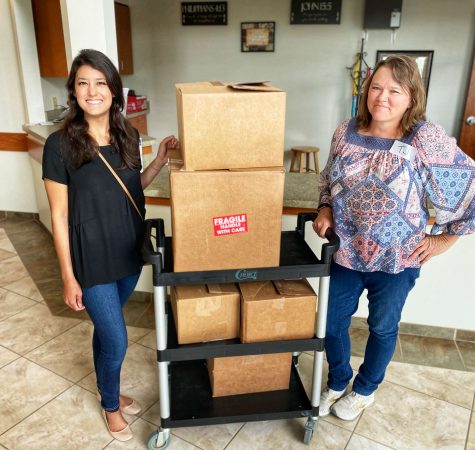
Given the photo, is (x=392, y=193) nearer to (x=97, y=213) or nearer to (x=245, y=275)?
(x=245, y=275)

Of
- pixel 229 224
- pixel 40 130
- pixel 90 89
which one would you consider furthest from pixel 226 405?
Result: pixel 40 130

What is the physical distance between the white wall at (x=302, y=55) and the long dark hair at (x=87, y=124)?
14.3ft

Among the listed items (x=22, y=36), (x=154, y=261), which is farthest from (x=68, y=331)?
(x=22, y=36)

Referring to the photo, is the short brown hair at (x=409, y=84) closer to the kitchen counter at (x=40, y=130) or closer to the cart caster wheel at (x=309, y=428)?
the cart caster wheel at (x=309, y=428)

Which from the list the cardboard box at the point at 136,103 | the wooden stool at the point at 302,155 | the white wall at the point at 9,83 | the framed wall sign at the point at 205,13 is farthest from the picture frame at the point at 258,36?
the white wall at the point at 9,83

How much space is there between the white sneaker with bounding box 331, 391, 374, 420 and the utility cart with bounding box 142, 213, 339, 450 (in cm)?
19

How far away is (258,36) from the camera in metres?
5.45

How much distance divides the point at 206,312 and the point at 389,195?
73 centimetres

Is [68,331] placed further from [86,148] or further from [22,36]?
[22,36]

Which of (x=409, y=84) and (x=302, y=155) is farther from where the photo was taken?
(x=302, y=155)

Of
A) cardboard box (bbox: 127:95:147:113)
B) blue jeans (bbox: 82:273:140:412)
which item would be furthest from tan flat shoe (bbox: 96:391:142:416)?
cardboard box (bbox: 127:95:147:113)

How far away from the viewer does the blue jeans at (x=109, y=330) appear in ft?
5.08

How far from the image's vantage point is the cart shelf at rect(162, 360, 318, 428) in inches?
66.4

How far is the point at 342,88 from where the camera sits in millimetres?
5496
